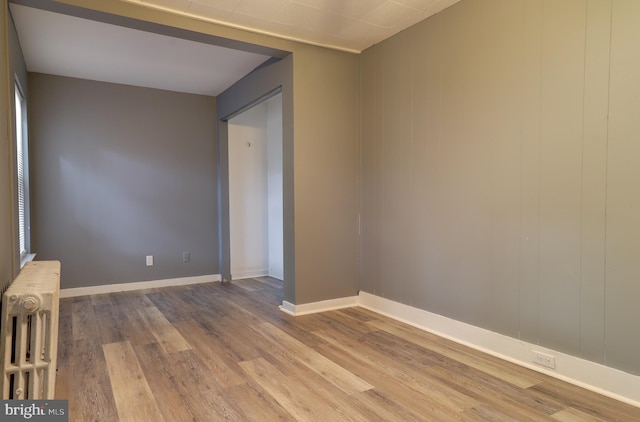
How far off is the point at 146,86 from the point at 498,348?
4691 millimetres

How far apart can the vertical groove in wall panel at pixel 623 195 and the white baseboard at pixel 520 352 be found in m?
0.09

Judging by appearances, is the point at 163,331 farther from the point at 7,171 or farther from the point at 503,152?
the point at 503,152

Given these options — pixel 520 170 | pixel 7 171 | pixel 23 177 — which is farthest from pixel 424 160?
pixel 23 177

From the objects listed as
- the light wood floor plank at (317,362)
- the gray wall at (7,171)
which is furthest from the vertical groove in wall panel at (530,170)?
the gray wall at (7,171)

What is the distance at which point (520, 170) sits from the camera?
2.42 meters

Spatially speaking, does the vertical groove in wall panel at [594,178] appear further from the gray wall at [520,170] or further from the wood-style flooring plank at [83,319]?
the wood-style flooring plank at [83,319]

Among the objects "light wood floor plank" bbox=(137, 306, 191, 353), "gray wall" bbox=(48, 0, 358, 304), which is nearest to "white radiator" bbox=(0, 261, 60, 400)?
"light wood floor plank" bbox=(137, 306, 191, 353)

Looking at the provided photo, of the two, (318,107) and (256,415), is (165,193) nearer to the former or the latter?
(318,107)

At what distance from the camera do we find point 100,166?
4.54 metres

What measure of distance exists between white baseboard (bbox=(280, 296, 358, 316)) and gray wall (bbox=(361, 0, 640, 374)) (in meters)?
0.54

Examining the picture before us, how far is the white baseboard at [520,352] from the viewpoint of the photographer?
1.99 m

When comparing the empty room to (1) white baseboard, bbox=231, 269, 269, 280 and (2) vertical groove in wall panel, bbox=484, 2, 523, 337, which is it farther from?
(1) white baseboard, bbox=231, 269, 269, 280

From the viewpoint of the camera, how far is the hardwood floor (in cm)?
193

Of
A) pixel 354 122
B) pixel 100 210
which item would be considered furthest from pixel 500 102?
pixel 100 210
